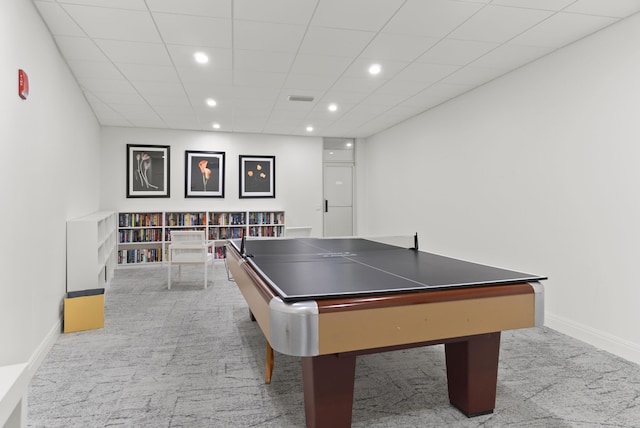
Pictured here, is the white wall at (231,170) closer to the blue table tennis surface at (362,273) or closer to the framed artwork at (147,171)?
the framed artwork at (147,171)

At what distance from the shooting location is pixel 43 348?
9.20 ft

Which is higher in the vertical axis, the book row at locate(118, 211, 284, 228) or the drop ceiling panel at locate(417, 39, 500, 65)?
the drop ceiling panel at locate(417, 39, 500, 65)

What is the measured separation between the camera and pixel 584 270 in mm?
3256

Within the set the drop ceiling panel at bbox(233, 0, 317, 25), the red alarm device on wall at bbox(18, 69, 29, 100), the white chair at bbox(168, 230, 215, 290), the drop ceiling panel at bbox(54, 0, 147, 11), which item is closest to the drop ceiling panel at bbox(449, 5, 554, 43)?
the drop ceiling panel at bbox(233, 0, 317, 25)

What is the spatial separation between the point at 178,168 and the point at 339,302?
6.57 m

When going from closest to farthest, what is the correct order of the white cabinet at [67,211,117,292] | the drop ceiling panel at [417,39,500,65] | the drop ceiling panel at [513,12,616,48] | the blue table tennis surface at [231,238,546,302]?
the blue table tennis surface at [231,238,546,302] < the drop ceiling panel at [513,12,616,48] < the drop ceiling panel at [417,39,500,65] < the white cabinet at [67,211,117,292]

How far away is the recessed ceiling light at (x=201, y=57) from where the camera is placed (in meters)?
3.52

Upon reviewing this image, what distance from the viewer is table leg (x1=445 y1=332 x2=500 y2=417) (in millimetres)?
1964

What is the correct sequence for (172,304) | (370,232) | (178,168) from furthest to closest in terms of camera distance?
(370,232)
(178,168)
(172,304)

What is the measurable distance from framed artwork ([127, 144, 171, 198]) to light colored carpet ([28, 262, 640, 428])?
4074 millimetres

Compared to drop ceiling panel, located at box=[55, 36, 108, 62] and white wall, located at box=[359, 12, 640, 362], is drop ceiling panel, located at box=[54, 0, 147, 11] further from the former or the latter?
white wall, located at box=[359, 12, 640, 362]

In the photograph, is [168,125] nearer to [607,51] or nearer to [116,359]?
[116,359]

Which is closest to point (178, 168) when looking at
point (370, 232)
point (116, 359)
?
point (370, 232)

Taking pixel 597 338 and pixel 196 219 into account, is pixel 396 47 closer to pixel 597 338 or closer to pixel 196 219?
pixel 597 338
